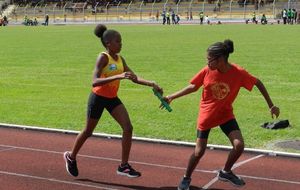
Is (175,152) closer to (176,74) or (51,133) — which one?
(51,133)

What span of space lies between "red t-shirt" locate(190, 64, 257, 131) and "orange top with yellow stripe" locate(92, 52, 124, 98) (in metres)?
1.04

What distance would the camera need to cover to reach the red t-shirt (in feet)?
21.5

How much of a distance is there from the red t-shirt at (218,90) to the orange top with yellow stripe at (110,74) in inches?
40.8

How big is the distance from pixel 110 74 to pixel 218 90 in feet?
4.61

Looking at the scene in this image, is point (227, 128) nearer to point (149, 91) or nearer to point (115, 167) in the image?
point (115, 167)

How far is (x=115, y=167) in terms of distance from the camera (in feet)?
26.9

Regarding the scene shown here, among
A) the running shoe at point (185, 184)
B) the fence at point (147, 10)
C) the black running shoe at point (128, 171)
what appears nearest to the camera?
the running shoe at point (185, 184)

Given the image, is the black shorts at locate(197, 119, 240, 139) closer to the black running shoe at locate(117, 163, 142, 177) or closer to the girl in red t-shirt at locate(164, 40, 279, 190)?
the girl in red t-shirt at locate(164, 40, 279, 190)

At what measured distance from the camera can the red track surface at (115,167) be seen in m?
7.30

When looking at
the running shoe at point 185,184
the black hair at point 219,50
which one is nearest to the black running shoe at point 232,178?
the running shoe at point 185,184

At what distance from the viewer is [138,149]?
365 inches

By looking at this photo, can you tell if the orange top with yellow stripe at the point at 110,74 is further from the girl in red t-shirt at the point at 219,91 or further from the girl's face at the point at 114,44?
the girl in red t-shirt at the point at 219,91

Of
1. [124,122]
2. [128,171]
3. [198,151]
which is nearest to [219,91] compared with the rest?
[198,151]

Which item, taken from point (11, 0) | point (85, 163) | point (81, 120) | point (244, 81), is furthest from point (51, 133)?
point (11, 0)
